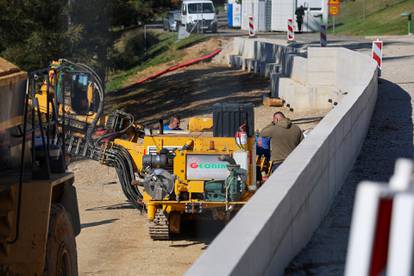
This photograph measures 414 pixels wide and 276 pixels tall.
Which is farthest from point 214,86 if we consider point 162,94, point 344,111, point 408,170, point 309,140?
point 408,170

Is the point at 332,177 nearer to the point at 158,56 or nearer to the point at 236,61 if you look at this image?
the point at 236,61

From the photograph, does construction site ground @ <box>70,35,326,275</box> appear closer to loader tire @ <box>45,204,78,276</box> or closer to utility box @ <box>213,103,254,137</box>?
utility box @ <box>213,103,254,137</box>

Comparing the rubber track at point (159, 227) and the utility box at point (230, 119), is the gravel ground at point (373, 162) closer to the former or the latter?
the utility box at point (230, 119)

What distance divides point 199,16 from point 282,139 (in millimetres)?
45413

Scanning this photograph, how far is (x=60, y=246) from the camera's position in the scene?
348 inches

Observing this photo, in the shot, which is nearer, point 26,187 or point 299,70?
point 26,187

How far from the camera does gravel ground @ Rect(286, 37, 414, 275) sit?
7.94 metres

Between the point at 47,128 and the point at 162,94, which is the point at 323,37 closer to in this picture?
the point at 162,94

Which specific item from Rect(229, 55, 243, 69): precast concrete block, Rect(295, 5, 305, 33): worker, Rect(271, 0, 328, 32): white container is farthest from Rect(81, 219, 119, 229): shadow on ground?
Rect(271, 0, 328, 32): white container

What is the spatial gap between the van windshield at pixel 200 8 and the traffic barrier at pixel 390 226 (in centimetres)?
5938

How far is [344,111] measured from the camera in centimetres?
1246

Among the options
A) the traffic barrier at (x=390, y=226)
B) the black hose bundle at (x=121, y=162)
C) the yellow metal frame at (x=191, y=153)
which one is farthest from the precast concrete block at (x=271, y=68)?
the traffic barrier at (x=390, y=226)

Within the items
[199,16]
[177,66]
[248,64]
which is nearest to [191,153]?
[248,64]

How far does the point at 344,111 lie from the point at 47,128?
470 centimetres
